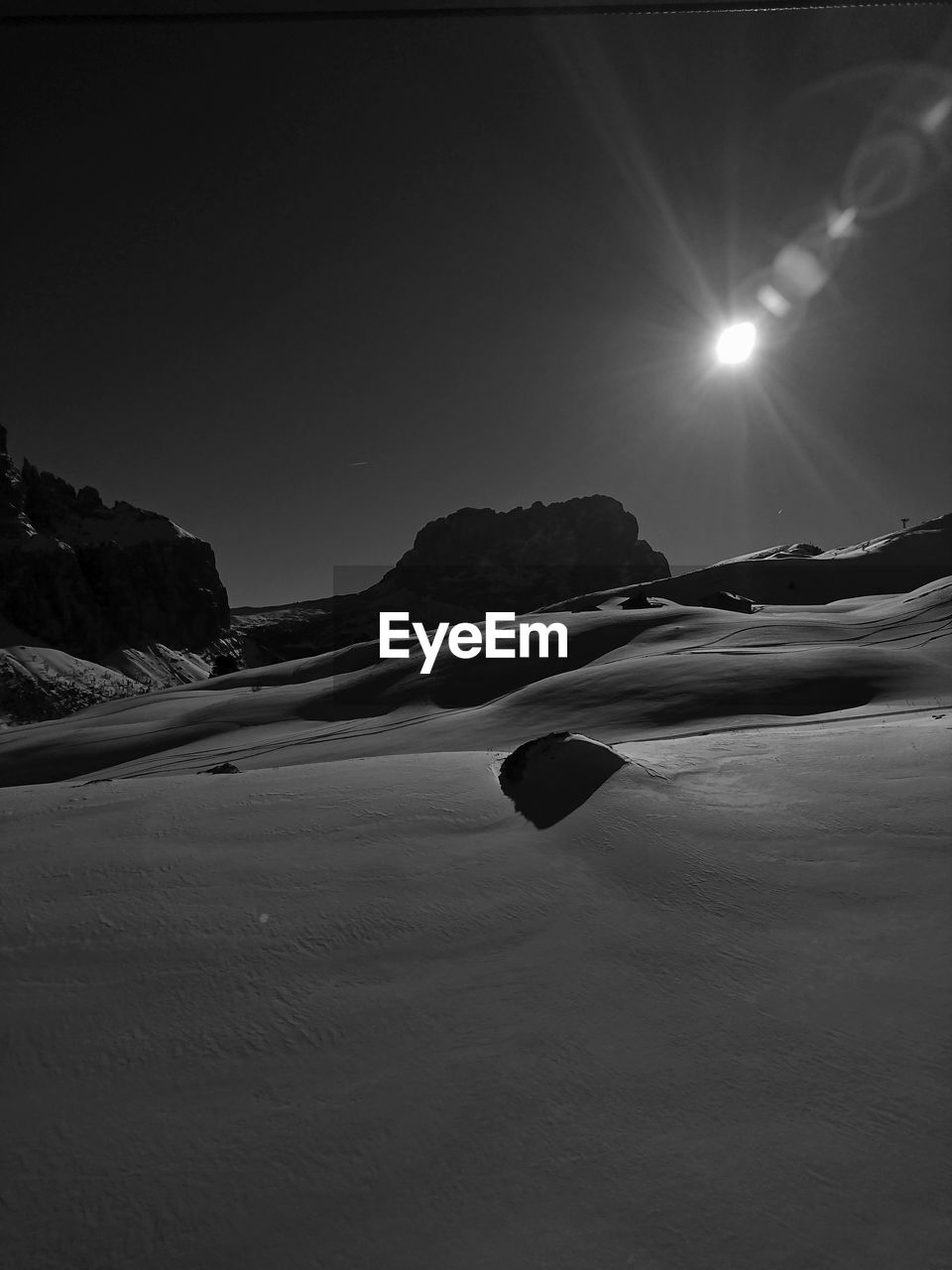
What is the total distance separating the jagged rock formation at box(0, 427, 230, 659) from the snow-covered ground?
13803cm

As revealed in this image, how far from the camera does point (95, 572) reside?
129 meters

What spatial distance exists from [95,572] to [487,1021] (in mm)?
151432

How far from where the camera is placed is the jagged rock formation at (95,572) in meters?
119

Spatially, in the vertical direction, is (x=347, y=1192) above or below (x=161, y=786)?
below

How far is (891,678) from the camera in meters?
9.99

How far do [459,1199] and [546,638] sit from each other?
57.7ft

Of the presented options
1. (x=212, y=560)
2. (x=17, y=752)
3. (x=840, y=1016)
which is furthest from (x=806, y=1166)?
(x=212, y=560)

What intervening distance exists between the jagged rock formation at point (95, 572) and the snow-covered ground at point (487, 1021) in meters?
138

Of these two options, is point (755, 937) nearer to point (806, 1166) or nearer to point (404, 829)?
point (806, 1166)
